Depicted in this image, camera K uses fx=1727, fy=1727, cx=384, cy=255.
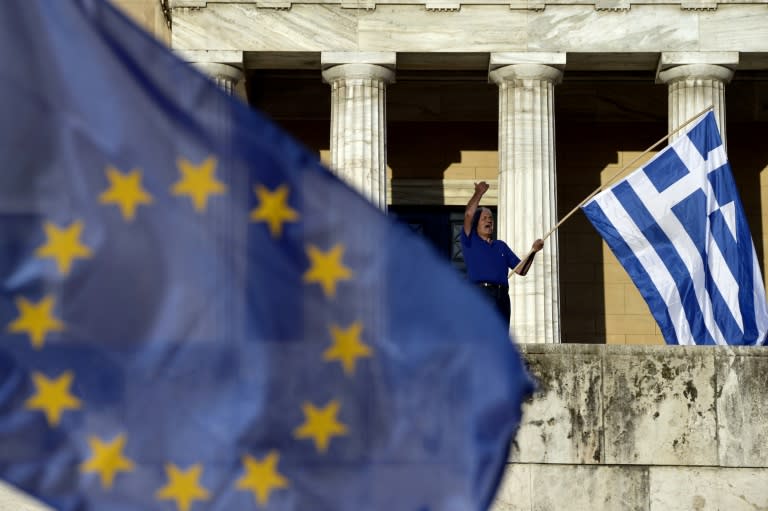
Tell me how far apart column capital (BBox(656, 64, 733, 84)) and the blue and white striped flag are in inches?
408

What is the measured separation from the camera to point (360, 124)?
28.2 m

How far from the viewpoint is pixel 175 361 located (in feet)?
18.2

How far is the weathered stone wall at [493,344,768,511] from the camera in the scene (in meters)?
12.5

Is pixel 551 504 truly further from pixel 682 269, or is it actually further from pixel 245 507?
pixel 245 507

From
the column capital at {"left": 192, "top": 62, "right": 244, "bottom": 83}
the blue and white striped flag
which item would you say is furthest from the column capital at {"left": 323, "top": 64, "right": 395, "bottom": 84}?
the blue and white striped flag

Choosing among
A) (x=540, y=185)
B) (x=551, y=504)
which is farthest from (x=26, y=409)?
(x=540, y=185)

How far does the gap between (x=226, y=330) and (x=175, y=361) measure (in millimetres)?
193

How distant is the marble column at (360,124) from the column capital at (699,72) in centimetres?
466

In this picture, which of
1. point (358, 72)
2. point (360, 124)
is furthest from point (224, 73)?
point (360, 124)

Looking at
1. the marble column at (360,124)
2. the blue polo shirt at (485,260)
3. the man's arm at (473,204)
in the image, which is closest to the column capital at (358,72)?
the marble column at (360,124)

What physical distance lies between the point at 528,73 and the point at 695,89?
2794 millimetres

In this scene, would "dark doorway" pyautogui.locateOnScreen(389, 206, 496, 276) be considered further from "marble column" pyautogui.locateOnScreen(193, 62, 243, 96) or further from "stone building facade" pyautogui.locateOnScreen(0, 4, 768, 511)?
"marble column" pyautogui.locateOnScreen(193, 62, 243, 96)

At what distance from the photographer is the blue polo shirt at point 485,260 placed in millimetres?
15227

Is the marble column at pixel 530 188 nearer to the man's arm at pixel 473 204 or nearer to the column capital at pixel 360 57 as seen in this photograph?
the column capital at pixel 360 57
